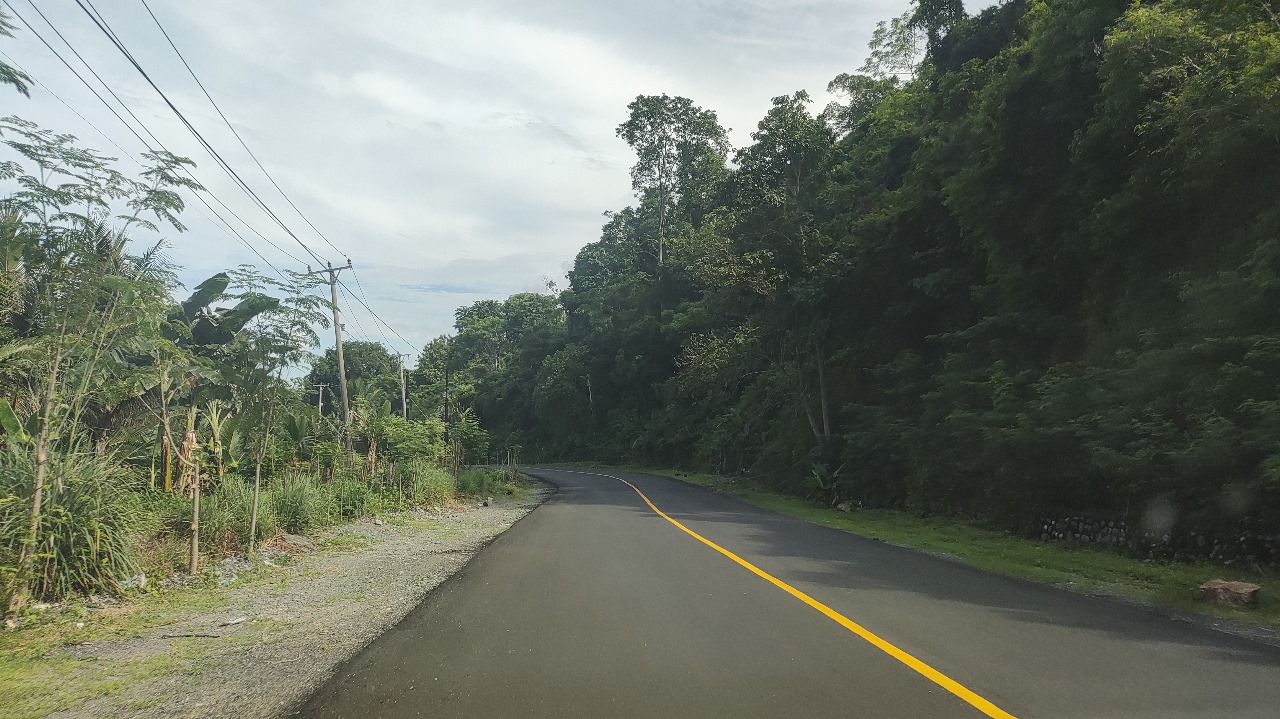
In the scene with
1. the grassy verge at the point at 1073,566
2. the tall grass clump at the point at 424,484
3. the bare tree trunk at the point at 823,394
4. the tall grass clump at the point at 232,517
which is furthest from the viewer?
the bare tree trunk at the point at 823,394

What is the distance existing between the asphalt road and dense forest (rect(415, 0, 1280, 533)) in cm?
486

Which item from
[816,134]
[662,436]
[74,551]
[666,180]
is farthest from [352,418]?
[666,180]

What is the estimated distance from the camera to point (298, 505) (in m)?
13.6

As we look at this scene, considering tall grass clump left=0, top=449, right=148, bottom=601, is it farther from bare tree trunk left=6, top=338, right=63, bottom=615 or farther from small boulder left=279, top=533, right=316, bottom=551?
small boulder left=279, top=533, right=316, bottom=551

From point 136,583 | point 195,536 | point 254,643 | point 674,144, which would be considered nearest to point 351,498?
point 195,536

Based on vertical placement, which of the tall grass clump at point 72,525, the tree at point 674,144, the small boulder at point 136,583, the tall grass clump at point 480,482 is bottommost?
the tall grass clump at point 480,482

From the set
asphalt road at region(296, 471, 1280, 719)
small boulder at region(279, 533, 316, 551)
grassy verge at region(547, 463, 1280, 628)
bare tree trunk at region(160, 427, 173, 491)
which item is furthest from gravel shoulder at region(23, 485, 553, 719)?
grassy verge at region(547, 463, 1280, 628)

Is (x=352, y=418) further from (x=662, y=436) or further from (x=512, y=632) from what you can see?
(x=662, y=436)

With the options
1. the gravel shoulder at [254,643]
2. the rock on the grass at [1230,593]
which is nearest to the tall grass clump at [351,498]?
the gravel shoulder at [254,643]

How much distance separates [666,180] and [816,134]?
3053cm

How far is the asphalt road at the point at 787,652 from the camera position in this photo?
4.65m

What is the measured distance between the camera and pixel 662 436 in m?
54.9

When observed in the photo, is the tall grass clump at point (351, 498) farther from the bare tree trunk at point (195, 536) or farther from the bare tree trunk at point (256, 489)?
the bare tree trunk at point (195, 536)

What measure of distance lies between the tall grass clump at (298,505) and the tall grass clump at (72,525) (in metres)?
4.65
